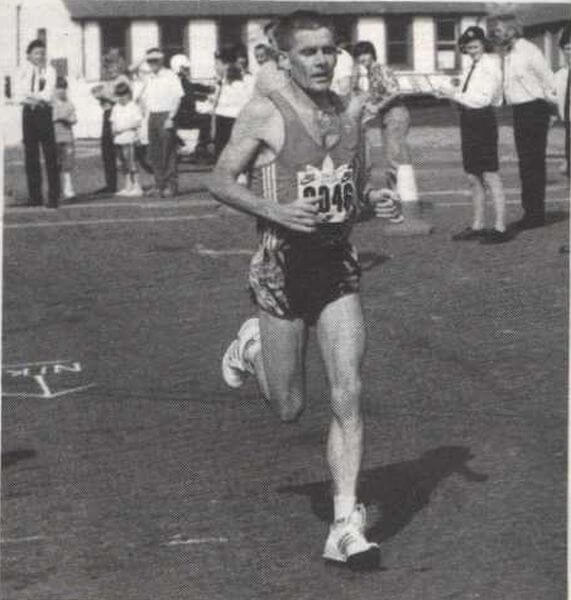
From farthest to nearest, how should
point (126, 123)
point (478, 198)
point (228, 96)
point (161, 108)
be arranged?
point (126, 123)
point (228, 96)
point (161, 108)
point (478, 198)

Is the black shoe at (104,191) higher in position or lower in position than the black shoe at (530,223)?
lower

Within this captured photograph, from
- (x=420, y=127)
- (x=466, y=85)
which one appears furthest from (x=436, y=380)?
(x=420, y=127)

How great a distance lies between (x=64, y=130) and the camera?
20391 mm

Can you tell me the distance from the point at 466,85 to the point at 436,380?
5.11 m

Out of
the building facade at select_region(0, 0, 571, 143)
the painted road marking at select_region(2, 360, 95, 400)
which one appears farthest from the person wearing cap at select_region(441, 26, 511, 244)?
the building facade at select_region(0, 0, 571, 143)

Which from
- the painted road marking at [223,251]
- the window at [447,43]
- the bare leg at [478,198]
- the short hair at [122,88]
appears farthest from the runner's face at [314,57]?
the window at [447,43]

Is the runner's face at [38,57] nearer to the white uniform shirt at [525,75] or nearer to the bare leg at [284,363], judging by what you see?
the white uniform shirt at [525,75]

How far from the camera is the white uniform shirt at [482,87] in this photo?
13438 mm

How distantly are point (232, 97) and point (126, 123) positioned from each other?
126cm

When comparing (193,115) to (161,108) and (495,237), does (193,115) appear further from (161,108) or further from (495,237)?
(495,237)

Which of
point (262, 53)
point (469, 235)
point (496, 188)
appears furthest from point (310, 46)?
point (262, 53)

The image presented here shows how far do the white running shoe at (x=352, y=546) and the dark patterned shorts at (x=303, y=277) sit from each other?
2.21ft

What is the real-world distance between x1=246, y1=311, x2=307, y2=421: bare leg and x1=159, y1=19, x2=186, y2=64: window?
45.0 metres

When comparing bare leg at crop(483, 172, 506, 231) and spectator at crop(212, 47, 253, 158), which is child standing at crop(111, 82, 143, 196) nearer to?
spectator at crop(212, 47, 253, 158)
